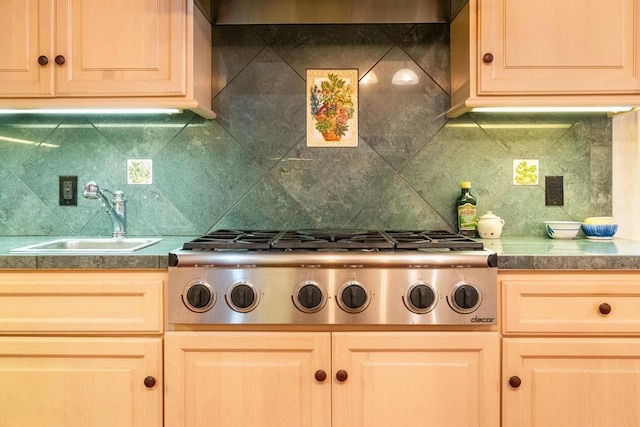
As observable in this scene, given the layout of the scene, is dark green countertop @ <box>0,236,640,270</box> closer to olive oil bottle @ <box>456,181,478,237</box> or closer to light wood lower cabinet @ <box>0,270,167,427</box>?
light wood lower cabinet @ <box>0,270,167,427</box>

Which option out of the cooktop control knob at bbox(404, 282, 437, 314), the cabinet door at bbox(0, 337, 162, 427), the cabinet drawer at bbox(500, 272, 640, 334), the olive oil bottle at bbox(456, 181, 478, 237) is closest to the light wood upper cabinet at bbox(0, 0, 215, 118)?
the cabinet door at bbox(0, 337, 162, 427)

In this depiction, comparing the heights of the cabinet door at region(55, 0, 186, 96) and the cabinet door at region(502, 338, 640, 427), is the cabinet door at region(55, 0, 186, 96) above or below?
above

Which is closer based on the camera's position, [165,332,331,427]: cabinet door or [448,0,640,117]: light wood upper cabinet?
[165,332,331,427]: cabinet door

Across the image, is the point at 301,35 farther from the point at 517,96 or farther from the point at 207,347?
the point at 207,347

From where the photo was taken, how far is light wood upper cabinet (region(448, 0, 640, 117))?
1.64m

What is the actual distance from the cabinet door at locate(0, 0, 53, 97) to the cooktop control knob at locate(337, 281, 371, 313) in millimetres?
1265

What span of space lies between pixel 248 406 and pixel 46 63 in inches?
53.6

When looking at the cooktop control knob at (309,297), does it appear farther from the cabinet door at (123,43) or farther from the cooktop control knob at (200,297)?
the cabinet door at (123,43)

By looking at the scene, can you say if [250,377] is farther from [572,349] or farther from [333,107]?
[333,107]

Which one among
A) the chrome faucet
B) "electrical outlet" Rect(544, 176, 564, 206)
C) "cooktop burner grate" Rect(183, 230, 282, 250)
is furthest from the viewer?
"electrical outlet" Rect(544, 176, 564, 206)

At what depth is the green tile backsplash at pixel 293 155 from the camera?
1.99m

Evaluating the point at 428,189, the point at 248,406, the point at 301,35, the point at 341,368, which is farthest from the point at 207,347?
the point at 301,35

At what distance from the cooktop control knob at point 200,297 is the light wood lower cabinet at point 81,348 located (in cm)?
10

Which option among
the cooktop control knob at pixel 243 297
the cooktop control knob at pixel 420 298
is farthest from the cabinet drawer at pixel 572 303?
the cooktop control knob at pixel 243 297
